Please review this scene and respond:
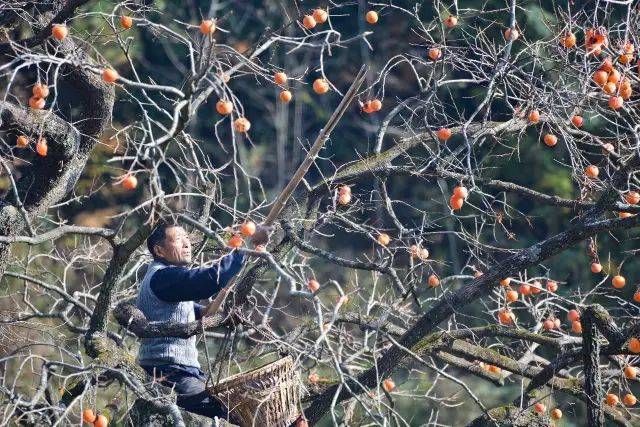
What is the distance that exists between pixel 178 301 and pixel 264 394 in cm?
72

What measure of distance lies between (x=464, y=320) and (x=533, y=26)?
3.31 meters

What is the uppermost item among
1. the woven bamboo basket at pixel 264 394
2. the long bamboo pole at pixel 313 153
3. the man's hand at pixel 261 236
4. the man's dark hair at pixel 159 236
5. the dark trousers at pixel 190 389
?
the long bamboo pole at pixel 313 153

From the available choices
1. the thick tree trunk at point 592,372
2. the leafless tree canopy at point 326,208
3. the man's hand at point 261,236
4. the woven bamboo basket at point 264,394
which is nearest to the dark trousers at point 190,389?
the leafless tree canopy at point 326,208

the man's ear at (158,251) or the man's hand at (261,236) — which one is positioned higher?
the man's hand at (261,236)

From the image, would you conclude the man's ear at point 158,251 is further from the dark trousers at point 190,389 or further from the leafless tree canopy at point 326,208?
the dark trousers at point 190,389

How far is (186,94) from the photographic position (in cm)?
396

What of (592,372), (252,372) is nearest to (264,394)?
(252,372)

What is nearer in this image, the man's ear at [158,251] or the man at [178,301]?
the man at [178,301]

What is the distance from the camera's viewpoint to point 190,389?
4.83 m

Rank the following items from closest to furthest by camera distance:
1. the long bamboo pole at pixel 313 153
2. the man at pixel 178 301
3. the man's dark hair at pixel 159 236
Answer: the long bamboo pole at pixel 313 153
the man at pixel 178 301
the man's dark hair at pixel 159 236

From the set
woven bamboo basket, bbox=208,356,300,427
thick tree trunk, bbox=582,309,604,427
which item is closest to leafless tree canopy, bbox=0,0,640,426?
thick tree trunk, bbox=582,309,604,427

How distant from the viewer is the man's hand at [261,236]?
4.32m

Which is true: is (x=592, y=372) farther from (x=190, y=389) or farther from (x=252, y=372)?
(x=190, y=389)

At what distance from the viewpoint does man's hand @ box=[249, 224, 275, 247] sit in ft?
14.2
